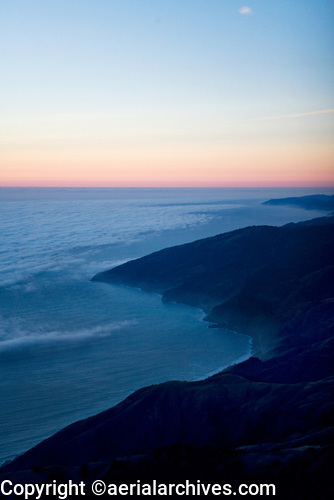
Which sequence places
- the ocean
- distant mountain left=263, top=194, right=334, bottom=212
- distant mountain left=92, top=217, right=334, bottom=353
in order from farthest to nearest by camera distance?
1. distant mountain left=263, top=194, right=334, bottom=212
2. distant mountain left=92, top=217, right=334, bottom=353
3. the ocean

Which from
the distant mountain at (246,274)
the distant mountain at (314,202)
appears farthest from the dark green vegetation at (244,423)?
the distant mountain at (314,202)

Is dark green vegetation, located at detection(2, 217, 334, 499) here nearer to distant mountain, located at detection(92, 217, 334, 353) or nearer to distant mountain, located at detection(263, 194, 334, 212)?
distant mountain, located at detection(92, 217, 334, 353)

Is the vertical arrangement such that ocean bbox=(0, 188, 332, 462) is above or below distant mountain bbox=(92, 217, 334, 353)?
below

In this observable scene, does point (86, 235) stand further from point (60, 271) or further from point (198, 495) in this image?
point (198, 495)

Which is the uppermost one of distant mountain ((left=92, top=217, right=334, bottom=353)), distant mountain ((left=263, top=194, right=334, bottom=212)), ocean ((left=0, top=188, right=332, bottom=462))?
distant mountain ((left=263, top=194, right=334, bottom=212))

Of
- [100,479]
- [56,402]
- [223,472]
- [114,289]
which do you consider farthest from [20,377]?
[114,289]

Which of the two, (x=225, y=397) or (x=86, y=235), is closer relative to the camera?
(x=225, y=397)

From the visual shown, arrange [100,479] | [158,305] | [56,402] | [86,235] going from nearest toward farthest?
[100,479] < [56,402] < [158,305] < [86,235]

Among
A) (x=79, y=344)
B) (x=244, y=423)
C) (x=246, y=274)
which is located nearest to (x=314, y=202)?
(x=246, y=274)

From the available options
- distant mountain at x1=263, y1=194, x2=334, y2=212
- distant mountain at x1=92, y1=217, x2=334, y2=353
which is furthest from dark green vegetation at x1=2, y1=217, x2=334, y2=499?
distant mountain at x1=263, y1=194, x2=334, y2=212

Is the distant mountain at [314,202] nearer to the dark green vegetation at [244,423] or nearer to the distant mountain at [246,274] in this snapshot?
the distant mountain at [246,274]
